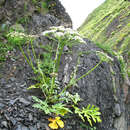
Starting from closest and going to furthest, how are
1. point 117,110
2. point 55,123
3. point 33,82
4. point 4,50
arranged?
point 55,123, point 33,82, point 4,50, point 117,110

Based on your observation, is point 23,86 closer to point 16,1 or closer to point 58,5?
point 16,1

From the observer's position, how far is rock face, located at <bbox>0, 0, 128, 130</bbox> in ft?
8.23

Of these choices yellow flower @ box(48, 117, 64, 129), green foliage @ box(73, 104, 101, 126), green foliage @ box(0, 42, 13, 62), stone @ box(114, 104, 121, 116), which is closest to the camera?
yellow flower @ box(48, 117, 64, 129)

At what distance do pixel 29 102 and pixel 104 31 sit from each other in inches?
1058

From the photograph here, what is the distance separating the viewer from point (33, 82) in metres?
3.40

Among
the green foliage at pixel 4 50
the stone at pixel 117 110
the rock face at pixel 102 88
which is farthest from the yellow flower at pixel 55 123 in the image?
the stone at pixel 117 110

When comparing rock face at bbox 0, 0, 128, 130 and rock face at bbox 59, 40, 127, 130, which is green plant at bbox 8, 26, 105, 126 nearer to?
rock face at bbox 0, 0, 128, 130

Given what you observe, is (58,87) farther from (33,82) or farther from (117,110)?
(117,110)

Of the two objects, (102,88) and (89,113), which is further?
(102,88)

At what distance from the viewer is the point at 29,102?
275cm

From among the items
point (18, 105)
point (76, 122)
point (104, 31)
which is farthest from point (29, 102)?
point (104, 31)

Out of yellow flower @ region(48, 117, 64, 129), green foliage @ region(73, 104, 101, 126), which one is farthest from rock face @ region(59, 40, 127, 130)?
yellow flower @ region(48, 117, 64, 129)

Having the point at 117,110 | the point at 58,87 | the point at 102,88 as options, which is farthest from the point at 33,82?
the point at 117,110

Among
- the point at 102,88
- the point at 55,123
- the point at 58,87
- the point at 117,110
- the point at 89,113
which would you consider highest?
the point at 58,87
